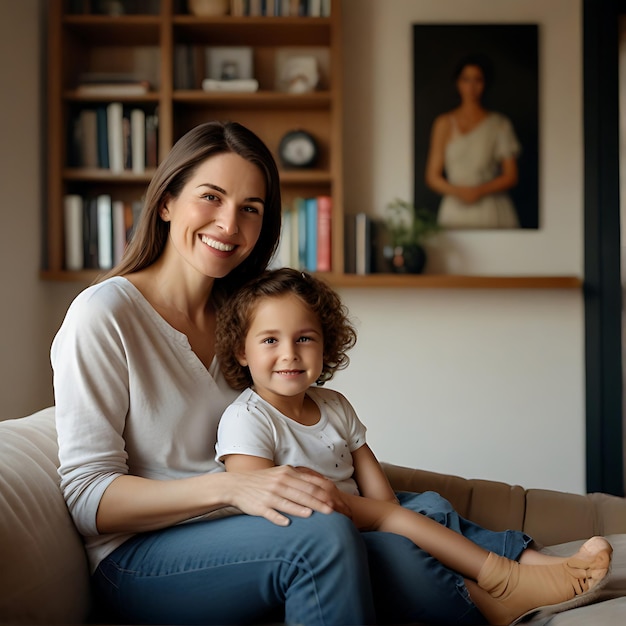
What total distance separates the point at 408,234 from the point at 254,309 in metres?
1.91

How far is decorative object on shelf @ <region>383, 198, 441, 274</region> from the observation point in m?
3.51

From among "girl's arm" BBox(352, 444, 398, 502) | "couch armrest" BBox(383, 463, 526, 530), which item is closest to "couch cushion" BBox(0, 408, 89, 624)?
"girl's arm" BBox(352, 444, 398, 502)

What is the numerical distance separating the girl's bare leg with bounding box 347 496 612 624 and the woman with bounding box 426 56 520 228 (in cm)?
227

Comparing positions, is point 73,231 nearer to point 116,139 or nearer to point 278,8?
point 116,139

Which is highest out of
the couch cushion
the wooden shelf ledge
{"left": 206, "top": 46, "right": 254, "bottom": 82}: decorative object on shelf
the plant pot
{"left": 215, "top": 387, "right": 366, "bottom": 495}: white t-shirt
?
{"left": 206, "top": 46, "right": 254, "bottom": 82}: decorative object on shelf

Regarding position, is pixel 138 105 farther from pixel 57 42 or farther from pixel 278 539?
pixel 278 539

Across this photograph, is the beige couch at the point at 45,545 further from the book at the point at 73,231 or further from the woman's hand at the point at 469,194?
the woman's hand at the point at 469,194

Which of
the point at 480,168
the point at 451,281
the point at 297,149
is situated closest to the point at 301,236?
the point at 297,149

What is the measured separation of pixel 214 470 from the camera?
5.38ft

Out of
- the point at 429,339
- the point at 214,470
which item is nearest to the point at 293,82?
A: the point at 429,339

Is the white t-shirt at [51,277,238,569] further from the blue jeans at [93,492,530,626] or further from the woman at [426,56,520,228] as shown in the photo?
the woman at [426,56,520,228]

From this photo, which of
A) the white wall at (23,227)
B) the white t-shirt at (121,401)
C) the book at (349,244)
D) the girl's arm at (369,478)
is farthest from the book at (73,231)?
the girl's arm at (369,478)

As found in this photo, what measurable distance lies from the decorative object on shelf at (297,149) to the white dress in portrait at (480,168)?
59 centimetres

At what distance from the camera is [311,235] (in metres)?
3.48
